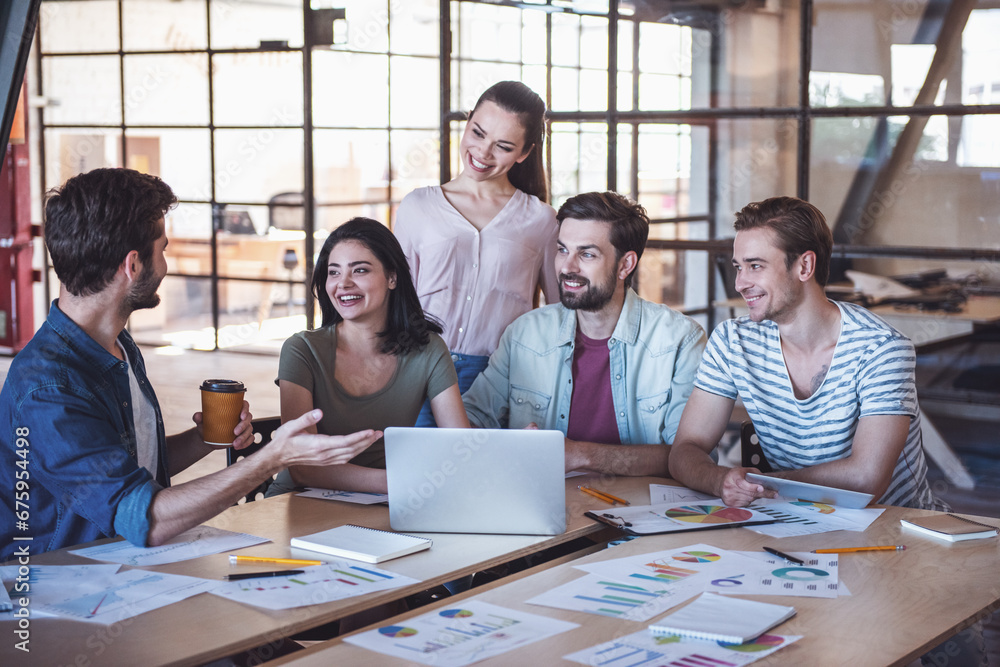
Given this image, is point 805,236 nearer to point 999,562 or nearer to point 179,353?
point 999,562

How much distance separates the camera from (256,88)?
27.9ft

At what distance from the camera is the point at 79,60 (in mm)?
8859

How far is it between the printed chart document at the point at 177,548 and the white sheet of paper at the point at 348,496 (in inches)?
12.5

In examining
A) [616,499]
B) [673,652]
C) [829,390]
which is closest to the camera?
[673,652]

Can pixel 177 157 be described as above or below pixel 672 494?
above

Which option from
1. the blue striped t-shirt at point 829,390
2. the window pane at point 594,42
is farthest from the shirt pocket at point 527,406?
the window pane at point 594,42

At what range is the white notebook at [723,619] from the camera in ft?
4.92

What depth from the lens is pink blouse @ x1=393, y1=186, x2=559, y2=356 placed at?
3.08m

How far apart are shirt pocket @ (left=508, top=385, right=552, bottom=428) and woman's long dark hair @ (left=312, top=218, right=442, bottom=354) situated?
0.33 meters

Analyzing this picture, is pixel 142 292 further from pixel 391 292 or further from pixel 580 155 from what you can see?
pixel 580 155

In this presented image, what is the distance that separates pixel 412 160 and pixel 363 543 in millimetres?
7093

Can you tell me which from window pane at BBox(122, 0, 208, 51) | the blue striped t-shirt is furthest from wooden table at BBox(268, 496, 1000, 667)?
window pane at BBox(122, 0, 208, 51)

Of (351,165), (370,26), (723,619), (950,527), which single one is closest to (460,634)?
(723,619)

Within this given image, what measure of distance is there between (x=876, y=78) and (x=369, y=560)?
3200mm
